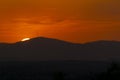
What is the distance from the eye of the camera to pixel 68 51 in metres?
195

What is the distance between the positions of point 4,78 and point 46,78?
604 centimetres

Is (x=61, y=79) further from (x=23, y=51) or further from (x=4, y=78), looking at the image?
(x=23, y=51)

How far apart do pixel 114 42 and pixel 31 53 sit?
95.7 feet

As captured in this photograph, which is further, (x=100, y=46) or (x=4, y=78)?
(x=100, y=46)

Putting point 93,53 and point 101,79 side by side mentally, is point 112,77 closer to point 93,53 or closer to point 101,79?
point 101,79

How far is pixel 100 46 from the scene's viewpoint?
196125 mm

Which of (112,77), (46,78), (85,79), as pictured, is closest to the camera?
(112,77)

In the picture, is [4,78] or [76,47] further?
[76,47]

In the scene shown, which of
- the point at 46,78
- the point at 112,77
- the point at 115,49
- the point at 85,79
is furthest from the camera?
the point at 115,49

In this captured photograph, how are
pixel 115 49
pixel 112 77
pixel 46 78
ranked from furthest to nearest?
pixel 115 49 < pixel 46 78 < pixel 112 77

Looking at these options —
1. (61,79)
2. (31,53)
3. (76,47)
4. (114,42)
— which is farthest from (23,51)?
(61,79)

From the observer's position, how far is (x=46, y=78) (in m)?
80.9

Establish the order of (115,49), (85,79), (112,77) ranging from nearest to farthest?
(112,77)
(85,79)
(115,49)

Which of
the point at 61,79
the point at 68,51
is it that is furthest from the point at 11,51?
the point at 61,79
